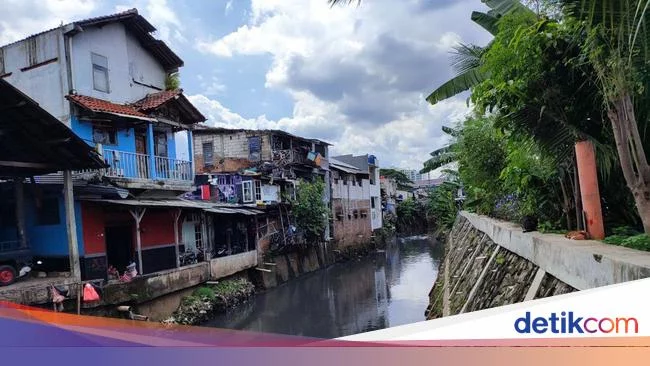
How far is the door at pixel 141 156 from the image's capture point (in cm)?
1354

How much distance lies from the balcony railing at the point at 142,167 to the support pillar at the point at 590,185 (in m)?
10.8

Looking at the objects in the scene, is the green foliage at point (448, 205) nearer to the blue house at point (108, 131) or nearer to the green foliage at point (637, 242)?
the blue house at point (108, 131)

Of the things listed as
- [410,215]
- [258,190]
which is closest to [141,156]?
[258,190]

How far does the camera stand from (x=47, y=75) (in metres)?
12.6

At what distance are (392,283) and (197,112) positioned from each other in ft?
37.3

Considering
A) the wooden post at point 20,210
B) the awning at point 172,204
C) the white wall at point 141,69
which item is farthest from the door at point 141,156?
the wooden post at point 20,210

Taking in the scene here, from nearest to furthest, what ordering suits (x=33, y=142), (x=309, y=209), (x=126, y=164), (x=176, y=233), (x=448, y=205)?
(x=33, y=142), (x=126, y=164), (x=176, y=233), (x=309, y=209), (x=448, y=205)

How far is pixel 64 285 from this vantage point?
997 cm

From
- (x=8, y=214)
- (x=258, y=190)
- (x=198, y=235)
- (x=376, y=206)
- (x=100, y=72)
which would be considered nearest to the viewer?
(x=8, y=214)

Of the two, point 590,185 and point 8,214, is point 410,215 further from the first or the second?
point 590,185

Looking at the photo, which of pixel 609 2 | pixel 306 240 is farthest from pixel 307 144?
pixel 609 2

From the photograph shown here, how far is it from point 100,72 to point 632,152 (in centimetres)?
1380

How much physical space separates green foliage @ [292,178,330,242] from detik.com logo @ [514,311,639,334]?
21.2m

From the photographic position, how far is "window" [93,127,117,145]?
12.9m
